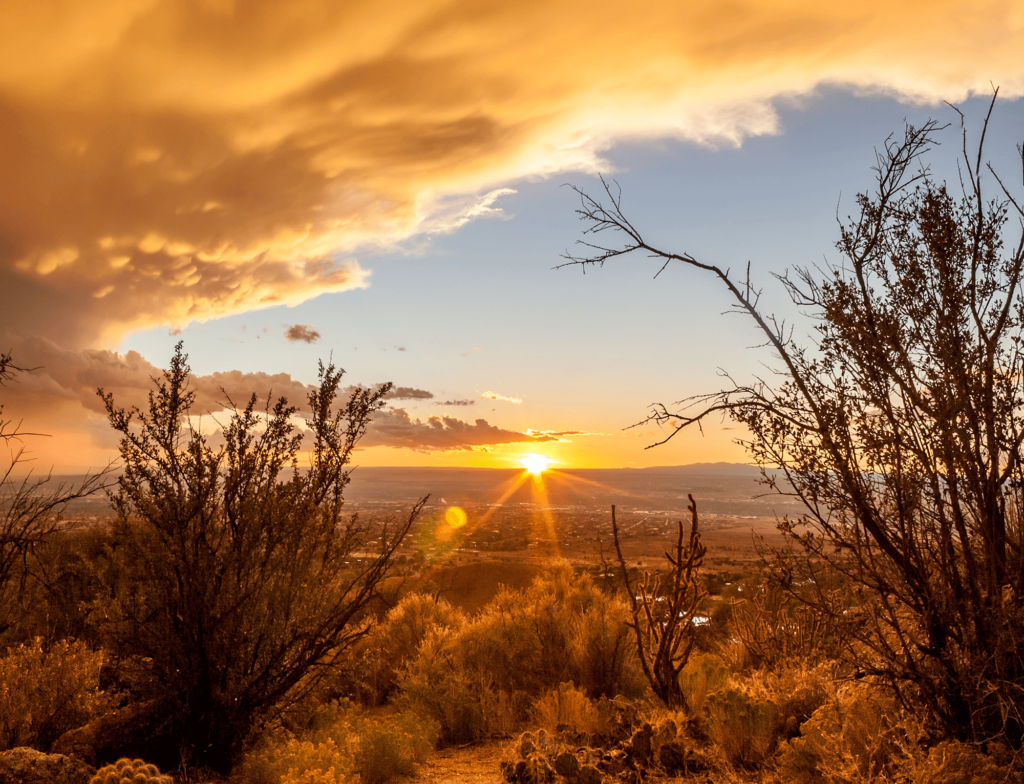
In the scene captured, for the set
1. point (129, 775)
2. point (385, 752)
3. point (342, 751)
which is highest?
point (129, 775)

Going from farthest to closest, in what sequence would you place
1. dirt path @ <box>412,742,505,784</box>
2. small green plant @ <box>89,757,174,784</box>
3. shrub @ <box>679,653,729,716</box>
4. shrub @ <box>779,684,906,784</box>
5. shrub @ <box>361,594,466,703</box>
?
1. shrub @ <box>361,594,466,703</box>
2. shrub @ <box>679,653,729,716</box>
3. dirt path @ <box>412,742,505,784</box>
4. shrub @ <box>779,684,906,784</box>
5. small green plant @ <box>89,757,174,784</box>

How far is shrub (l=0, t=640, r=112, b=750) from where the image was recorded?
6.93 m

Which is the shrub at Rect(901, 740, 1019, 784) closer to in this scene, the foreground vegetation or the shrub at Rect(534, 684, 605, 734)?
the foreground vegetation

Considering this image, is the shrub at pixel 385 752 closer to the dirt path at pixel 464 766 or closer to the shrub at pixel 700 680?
the dirt path at pixel 464 766

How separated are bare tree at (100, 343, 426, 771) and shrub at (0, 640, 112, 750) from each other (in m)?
0.97

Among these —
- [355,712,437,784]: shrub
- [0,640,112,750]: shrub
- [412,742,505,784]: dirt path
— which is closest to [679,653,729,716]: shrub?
[412,742,505,784]: dirt path

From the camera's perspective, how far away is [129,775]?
4801mm

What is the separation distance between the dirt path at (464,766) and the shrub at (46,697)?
3.78m

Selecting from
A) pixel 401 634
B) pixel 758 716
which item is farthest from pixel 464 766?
pixel 401 634

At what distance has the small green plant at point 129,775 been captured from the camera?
466cm

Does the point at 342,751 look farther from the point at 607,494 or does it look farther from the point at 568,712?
the point at 607,494

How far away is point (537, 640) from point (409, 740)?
4.61 m

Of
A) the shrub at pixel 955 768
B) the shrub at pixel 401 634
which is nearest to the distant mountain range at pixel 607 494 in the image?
the shrub at pixel 401 634

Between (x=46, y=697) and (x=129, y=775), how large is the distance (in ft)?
11.6
